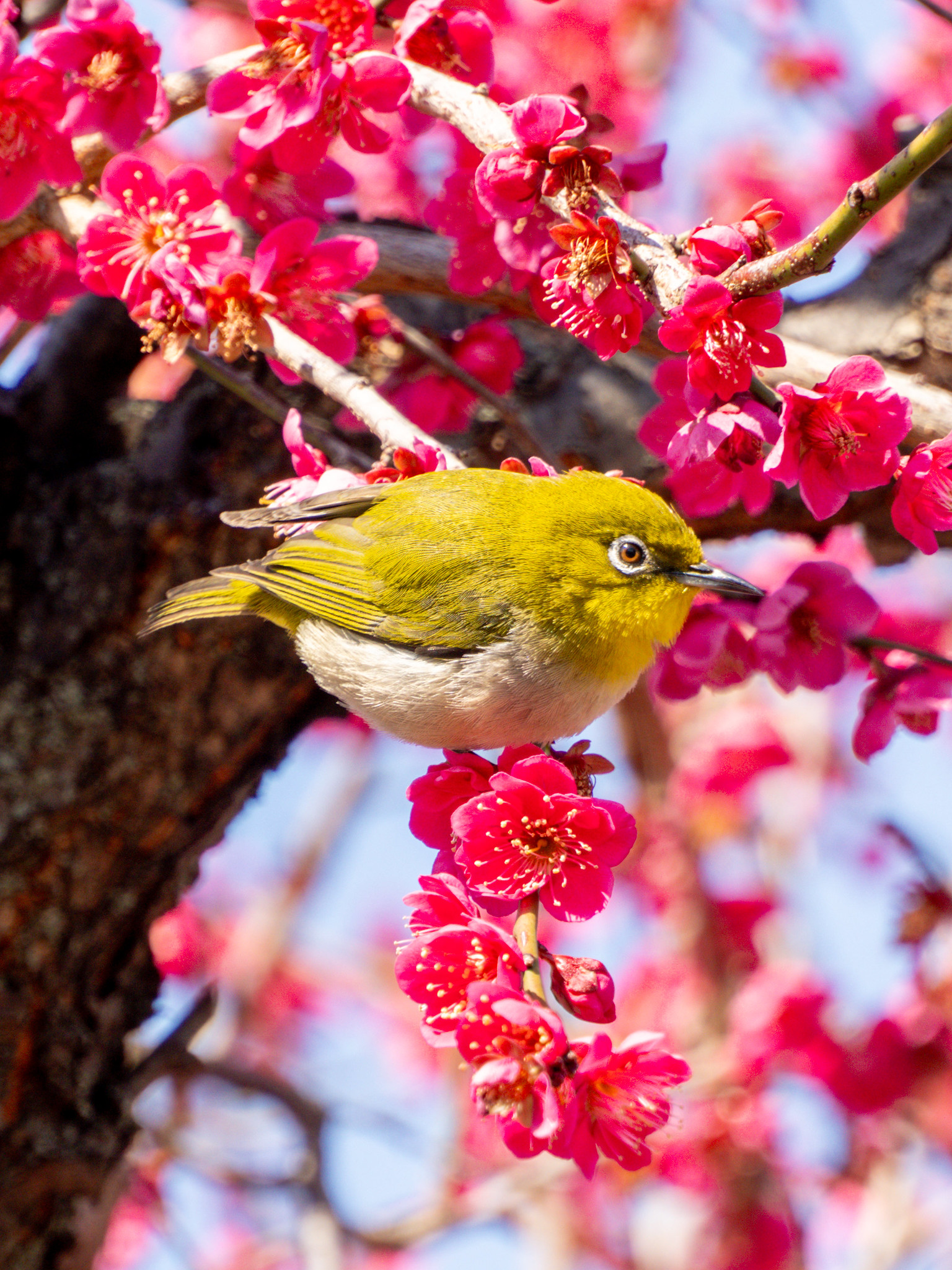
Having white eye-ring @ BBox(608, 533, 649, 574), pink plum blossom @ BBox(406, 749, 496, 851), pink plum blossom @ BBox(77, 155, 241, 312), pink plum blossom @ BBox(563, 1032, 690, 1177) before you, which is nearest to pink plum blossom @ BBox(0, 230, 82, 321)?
pink plum blossom @ BBox(77, 155, 241, 312)

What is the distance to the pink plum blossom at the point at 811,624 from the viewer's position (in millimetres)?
1905

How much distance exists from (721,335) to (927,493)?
44cm

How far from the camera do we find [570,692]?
189 cm

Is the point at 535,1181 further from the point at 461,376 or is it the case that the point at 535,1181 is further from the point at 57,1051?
the point at 461,376

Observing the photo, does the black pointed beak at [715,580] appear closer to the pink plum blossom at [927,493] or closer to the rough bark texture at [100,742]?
the pink plum blossom at [927,493]

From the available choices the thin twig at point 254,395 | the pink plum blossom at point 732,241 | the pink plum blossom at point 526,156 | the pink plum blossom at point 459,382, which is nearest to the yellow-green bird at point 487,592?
the thin twig at point 254,395

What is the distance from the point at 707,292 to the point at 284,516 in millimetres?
866

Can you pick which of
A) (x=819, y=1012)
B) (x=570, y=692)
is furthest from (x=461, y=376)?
(x=819, y=1012)

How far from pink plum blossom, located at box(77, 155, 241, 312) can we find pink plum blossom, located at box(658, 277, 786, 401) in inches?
35.5

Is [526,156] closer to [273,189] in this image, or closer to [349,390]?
[349,390]

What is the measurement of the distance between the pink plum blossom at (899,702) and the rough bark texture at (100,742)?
1492 millimetres

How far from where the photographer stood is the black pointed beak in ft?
6.26

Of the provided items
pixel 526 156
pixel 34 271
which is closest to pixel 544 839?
pixel 526 156

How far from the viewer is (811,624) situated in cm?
196
